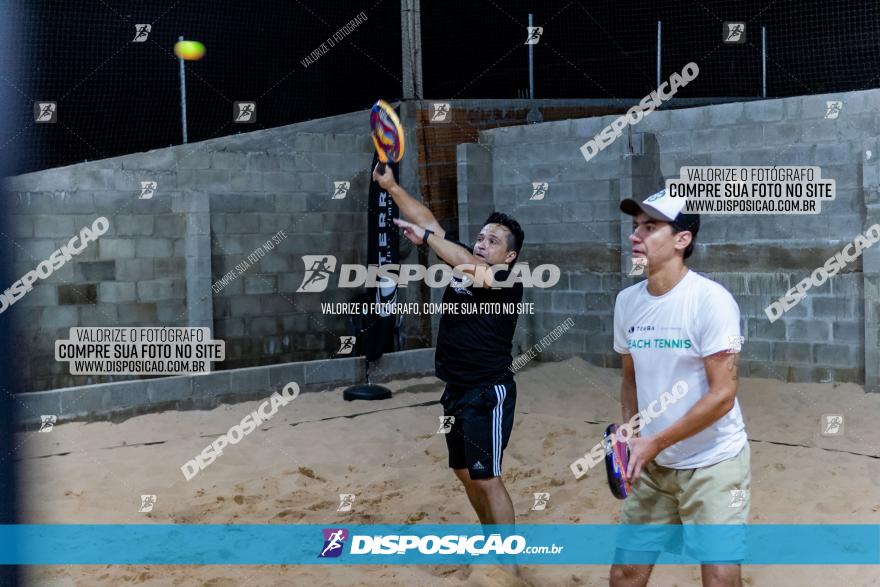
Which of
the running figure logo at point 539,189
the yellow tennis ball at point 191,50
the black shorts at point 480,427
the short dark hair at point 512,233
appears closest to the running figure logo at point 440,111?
the running figure logo at point 539,189

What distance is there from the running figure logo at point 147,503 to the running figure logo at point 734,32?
10405mm

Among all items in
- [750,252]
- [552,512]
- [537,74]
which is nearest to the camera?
[552,512]

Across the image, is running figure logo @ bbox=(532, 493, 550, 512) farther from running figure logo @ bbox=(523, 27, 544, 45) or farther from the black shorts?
running figure logo @ bbox=(523, 27, 544, 45)

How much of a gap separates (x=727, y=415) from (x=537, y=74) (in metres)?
10.3

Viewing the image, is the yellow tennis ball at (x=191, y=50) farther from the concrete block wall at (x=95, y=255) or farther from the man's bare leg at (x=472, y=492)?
the man's bare leg at (x=472, y=492)

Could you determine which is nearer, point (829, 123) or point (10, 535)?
point (10, 535)

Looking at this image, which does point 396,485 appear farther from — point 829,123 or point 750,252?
point 829,123

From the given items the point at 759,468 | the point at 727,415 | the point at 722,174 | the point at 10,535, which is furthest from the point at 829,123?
the point at 10,535

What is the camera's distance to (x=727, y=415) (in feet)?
11.3

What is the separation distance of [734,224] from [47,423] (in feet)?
20.6

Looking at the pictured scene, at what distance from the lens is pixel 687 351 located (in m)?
3.37

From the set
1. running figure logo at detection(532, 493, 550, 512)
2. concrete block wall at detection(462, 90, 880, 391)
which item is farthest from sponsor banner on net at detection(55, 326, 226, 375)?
running figure logo at detection(532, 493, 550, 512)

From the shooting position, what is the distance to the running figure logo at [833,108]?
809cm

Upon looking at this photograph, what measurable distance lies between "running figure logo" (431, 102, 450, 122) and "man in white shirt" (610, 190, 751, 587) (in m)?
7.99
